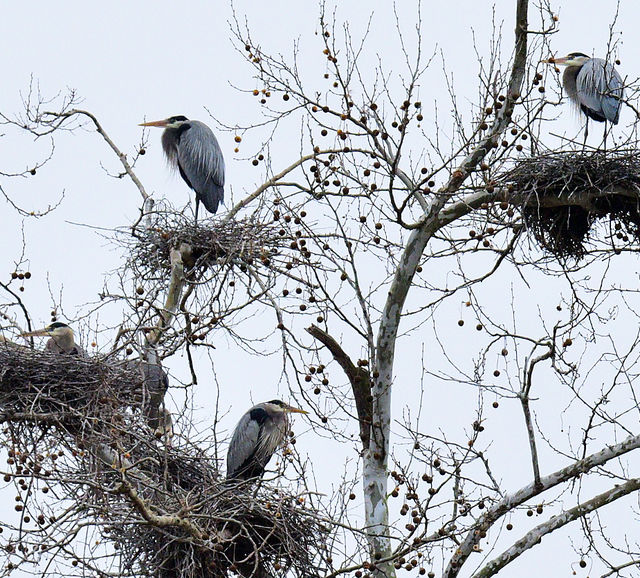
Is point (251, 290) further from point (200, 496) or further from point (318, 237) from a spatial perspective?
point (200, 496)

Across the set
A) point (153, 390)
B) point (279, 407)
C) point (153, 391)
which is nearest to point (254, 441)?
point (279, 407)

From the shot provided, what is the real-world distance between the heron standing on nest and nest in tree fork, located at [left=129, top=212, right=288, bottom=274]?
3.62 metres

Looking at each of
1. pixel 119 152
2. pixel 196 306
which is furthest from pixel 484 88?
pixel 119 152

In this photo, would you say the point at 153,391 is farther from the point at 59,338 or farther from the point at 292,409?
the point at 59,338

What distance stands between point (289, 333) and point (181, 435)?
90cm

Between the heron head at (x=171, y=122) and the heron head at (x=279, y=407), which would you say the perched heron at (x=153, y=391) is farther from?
the heron head at (x=171, y=122)

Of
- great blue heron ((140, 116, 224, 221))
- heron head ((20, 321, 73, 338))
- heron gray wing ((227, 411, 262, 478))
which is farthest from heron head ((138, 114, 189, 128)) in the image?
heron gray wing ((227, 411, 262, 478))

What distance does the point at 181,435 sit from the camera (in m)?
7.08

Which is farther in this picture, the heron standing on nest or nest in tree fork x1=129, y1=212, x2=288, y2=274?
the heron standing on nest

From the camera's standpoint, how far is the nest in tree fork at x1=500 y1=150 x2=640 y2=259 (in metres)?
7.42

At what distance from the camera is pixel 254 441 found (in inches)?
339

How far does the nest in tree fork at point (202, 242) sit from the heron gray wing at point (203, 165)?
211 cm

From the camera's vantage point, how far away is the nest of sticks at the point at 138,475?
6531 millimetres

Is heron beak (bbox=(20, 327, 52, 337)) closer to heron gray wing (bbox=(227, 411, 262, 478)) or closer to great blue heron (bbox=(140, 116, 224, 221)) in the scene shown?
heron gray wing (bbox=(227, 411, 262, 478))
